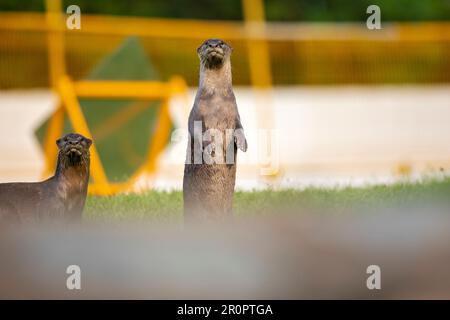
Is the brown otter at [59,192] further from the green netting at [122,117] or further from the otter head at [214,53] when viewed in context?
the green netting at [122,117]

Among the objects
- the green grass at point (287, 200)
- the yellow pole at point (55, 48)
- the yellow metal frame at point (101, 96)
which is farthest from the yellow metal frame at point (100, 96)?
the yellow pole at point (55, 48)

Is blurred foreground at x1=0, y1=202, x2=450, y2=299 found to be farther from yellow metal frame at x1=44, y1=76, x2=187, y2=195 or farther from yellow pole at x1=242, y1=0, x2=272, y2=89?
yellow pole at x1=242, y1=0, x2=272, y2=89

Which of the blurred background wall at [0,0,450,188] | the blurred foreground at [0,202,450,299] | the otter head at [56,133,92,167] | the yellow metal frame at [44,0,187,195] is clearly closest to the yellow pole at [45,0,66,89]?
the blurred background wall at [0,0,450,188]

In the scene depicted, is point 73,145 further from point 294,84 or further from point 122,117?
point 294,84

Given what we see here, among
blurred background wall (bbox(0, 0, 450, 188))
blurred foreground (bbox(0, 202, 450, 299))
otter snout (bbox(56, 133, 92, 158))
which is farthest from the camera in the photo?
blurred background wall (bbox(0, 0, 450, 188))

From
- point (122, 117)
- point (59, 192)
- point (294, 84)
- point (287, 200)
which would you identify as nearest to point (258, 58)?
point (294, 84)

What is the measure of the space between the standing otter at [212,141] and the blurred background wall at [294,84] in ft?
29.6

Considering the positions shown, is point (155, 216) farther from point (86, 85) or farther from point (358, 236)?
point (86, 85)

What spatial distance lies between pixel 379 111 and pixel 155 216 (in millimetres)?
14910

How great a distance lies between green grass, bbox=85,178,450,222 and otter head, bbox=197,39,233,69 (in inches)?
31.1

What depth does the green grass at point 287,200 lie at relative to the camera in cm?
503

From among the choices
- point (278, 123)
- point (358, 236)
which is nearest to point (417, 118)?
point (278, 123)

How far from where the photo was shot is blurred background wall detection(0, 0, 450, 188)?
15852mm

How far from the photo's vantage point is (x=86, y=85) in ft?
34.3
